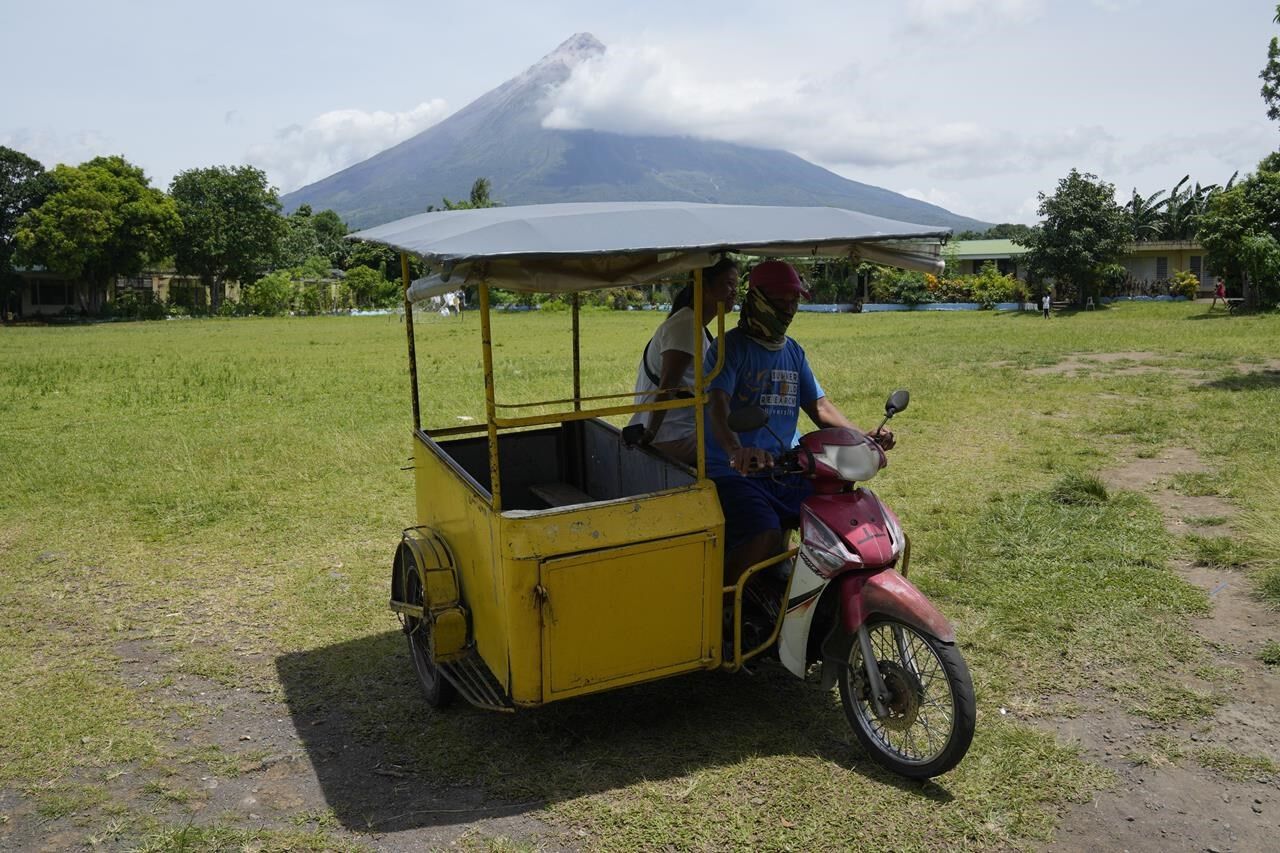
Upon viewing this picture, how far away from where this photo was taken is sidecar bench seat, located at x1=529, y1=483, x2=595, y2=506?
500 centimetres

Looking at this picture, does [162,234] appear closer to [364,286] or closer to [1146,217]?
[364,286]

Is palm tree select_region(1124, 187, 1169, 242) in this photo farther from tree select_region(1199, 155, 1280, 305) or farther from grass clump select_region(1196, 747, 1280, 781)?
grass clump select_region(1196, 747, 1280, 781)

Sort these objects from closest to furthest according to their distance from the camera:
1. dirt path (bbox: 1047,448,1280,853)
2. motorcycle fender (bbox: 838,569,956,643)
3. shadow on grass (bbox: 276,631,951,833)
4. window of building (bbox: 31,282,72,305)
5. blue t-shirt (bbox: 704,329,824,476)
→ dirt path (bbox: 1047,448,1280,853)
motorcycle fender (bbox: 838,569,956,643)
shadow on grass (bbox: 276,631,951,833)
blue t-shirt (bbox: 704,329,824,476)
window of building (bbox: 31,282,72,305)

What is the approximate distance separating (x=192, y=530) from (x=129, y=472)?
93.7 inches

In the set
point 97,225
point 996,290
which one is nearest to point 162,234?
point 97,225

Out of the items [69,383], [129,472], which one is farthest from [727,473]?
[69,383]

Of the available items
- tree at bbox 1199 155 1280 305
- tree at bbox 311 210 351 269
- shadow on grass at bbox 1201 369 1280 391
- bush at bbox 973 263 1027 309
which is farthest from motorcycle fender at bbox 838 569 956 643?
tree at bbox 311 210 351 269

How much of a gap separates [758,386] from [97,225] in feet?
158

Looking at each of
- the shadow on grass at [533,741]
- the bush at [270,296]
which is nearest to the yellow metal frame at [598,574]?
the shadow on grass at [533,741]

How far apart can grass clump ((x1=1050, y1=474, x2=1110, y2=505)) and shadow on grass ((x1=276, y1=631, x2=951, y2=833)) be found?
3449 millimetres

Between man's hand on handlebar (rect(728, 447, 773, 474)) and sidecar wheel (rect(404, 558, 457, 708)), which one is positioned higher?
man's hand on handlebar (rect(728, 447, 773, 474))

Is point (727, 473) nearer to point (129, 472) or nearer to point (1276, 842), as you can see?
point (1276, 842)

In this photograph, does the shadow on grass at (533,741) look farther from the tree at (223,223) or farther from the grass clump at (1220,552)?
the tree at (223,223)

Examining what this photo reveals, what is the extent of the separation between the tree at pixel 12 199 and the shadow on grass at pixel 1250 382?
50.7 meters
